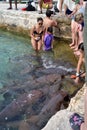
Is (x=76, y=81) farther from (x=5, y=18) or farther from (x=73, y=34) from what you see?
(x=5, y=18)

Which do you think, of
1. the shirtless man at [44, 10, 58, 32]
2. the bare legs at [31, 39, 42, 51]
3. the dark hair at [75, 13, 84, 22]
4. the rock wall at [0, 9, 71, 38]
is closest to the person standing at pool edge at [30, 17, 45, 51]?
the bare legs at [31, 39, 42, 51]

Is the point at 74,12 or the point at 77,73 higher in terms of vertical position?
the point at 74,12

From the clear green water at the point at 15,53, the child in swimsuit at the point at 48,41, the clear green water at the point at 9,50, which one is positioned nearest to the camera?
the clear green water at the point at 15,53

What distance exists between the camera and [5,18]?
47.9ft

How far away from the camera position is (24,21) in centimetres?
1373

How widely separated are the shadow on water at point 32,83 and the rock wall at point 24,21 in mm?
420

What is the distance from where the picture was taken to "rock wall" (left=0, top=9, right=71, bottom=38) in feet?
41.1

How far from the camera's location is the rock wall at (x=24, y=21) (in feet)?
41.1

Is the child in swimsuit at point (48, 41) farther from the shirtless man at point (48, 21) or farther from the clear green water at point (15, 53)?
the shirtless man at point (48, 21)

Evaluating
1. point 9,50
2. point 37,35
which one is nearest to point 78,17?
point 37,35

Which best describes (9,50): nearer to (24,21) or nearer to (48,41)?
(48,41)

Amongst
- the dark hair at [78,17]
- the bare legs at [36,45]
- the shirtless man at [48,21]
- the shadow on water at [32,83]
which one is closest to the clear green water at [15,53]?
the shadow on water at [32,83]

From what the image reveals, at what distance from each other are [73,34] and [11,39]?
9.65 feet

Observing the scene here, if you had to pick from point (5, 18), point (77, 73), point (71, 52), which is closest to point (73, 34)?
point (71, 52)
